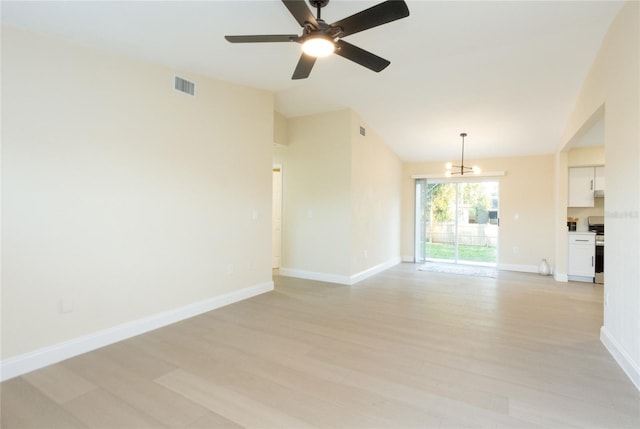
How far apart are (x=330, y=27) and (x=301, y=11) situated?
0.23 meters

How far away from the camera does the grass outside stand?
23.9 feet

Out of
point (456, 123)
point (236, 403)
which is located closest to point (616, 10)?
point (456, 123)

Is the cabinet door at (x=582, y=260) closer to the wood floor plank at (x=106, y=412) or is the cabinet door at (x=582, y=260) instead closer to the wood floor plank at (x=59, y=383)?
the wood floor plank at (x=106, y=412)

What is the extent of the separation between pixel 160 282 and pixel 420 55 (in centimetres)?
371

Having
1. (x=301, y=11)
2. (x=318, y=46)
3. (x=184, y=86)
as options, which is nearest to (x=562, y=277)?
(x=318, y=46)

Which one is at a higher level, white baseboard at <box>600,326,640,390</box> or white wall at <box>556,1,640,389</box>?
white wall at <box>556,1,640,389</box>

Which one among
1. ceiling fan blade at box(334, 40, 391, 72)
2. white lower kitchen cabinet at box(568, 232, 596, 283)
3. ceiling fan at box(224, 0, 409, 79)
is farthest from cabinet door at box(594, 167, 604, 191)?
ceiling fan at box(224, 0, 409, 79)

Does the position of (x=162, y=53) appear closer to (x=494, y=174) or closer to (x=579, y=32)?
(x=579, y=32)

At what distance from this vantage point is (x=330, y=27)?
212 centimetres

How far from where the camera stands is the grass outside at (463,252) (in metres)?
7.27

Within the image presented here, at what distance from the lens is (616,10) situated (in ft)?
8.72

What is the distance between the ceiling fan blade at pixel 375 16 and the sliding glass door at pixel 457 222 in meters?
5.95

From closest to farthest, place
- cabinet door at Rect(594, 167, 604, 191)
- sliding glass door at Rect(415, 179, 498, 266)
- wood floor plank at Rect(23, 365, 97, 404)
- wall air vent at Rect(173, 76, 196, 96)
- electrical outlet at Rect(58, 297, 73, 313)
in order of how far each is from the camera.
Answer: wood floor plank at Rect(23, 365, 97, 404) → electrical outlet at Rect(58, 297, 73, 313) → wall air vent at Rect(173, 76, 196, 96) → cabinet door at Rect(594, 167, 604, 191) → sliding glass door at Rect(415, 179, 498, 266)

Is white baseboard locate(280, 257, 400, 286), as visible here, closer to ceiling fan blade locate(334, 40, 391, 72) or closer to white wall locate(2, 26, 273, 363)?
white wall locate(2, 26, 273, 363)
